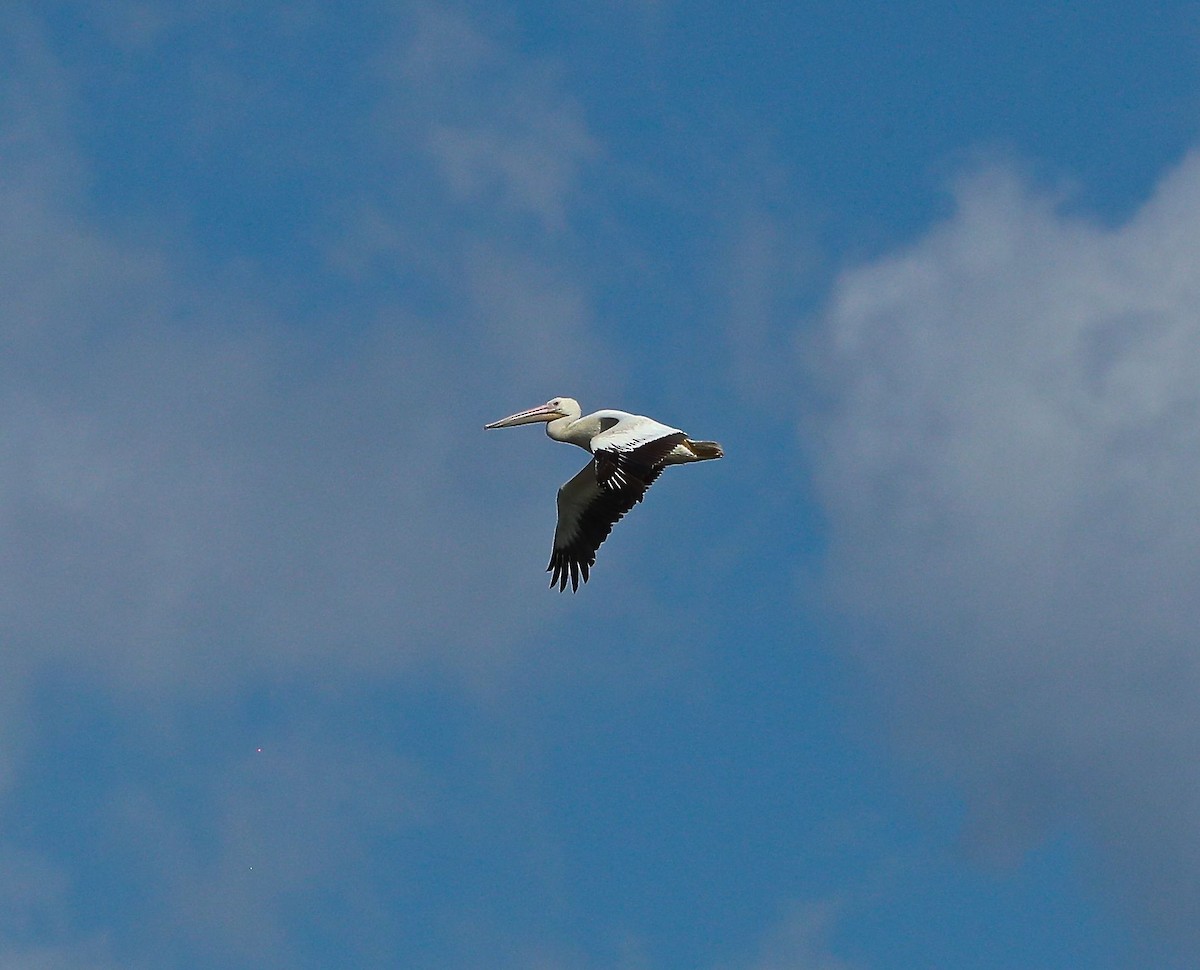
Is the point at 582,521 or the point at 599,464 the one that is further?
the point at 582,521

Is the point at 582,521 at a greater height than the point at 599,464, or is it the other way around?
the point at 582,521

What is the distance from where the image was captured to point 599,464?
26484 millimetres

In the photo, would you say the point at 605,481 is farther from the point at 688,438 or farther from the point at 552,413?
the point at 552,413

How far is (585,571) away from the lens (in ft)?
99.5

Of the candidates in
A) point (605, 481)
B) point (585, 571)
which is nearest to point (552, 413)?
point (585, 571)

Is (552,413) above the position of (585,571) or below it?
above

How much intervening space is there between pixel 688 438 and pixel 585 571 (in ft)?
9.96

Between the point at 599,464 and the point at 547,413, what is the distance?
506cm

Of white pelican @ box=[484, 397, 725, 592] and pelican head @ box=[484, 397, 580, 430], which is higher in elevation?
pelican head @ box=[484, 397, 580, 430]

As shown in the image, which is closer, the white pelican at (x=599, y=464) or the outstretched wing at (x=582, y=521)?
the white pelican at (x=599, y=464)

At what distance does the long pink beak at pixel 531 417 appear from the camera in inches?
1237

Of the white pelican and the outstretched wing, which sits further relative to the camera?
the outstretched wing

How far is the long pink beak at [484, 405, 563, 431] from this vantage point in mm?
31422

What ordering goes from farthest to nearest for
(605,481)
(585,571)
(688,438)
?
(585,571)
(688,438)
(605,481)
